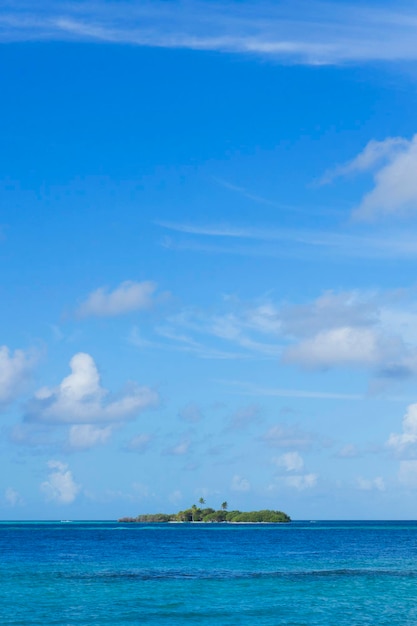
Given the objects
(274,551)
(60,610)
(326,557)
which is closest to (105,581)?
(60,610)

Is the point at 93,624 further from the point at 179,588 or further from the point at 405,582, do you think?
the point at 405,582

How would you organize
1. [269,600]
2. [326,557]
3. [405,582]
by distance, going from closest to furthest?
[269,600] → [405,582] → [326,557]

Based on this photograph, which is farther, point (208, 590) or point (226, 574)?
point (226, 574)

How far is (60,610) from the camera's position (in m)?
57.8

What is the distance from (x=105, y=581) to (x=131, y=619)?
71.6ft

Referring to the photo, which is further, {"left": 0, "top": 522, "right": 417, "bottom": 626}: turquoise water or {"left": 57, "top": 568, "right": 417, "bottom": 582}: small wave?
{"left": 57, "top": 568, "right": 417, "bottom": 582}: small wave

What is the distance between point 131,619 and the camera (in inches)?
2135

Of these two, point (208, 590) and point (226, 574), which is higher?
point (226, 574)

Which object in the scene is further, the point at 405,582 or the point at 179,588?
the point at 405,582

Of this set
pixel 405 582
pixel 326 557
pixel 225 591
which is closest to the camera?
pixel 225 591

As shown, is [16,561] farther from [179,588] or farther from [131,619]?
[131,619]

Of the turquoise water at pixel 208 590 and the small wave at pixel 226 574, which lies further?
the small wave at pixel 226 574

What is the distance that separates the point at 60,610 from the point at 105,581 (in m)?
17.7

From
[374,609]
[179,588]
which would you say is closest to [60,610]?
[179,588]
